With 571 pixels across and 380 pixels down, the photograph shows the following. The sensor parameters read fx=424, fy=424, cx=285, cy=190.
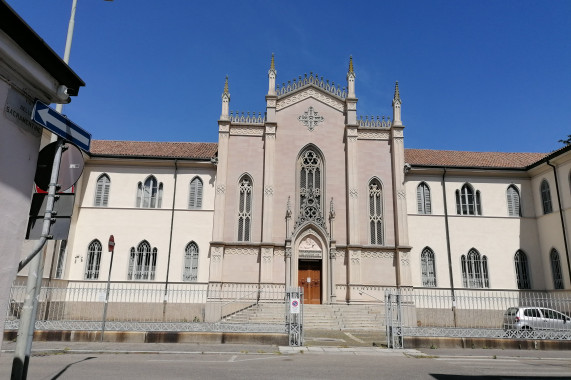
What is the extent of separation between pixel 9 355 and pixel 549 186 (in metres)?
29.8

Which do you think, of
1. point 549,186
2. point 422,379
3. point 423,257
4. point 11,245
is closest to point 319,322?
point 423,257

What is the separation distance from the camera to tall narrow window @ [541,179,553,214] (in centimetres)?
2748

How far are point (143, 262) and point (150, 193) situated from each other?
469 centimetres

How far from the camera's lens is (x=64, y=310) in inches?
988

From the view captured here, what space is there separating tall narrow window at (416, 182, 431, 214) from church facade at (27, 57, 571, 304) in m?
0.07

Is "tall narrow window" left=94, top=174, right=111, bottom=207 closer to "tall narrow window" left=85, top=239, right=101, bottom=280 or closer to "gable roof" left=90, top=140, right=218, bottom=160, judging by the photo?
"gable roof" left=90, top=140, right=218, bottom=160

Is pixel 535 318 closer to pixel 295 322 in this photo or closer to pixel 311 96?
pixel 295 322

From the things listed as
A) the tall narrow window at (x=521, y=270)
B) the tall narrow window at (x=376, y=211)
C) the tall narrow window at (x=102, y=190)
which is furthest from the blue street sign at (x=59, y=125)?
the tall narrow window at (x=521, y=270)

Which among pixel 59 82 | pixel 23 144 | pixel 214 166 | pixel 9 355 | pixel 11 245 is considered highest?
pixel 214 166

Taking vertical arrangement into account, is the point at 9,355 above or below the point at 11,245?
below

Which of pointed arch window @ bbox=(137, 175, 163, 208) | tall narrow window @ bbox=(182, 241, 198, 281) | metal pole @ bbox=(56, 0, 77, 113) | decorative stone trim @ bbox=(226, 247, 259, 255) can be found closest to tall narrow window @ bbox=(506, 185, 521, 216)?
decorative stone trim @ bbox=(226, 247, 259, 255)

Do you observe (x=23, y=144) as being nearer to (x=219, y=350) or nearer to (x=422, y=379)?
(x=422, y=379)

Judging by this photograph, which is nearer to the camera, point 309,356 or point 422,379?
point 422,379

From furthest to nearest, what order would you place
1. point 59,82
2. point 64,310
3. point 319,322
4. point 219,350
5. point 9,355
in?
point 64,310, point 319,322, point 219,350, point 9,355, point 59,82
